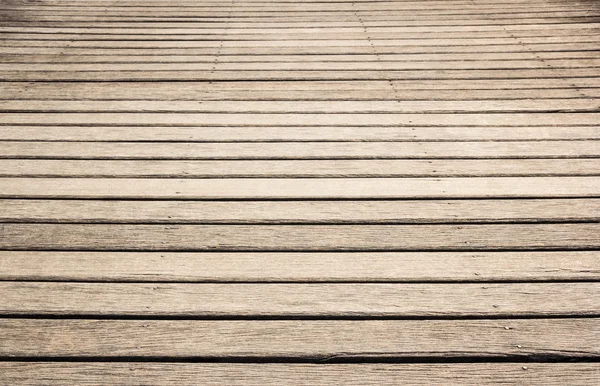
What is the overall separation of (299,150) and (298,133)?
0.41 feet

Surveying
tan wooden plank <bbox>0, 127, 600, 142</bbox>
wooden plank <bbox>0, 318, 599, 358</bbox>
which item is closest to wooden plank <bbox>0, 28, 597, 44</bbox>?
tan wooden plank <bbox>0, 127, 600, 142</bbox>

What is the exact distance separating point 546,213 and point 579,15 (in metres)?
2.19

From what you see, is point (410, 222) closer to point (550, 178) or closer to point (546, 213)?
point (546, 213)

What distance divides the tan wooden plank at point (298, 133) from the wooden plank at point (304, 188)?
0.27 metres

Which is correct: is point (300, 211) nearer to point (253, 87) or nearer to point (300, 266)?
point (300, 266)

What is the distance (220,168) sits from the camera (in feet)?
6.16

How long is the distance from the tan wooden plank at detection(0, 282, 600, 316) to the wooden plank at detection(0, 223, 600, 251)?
148 mm

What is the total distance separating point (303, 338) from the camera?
50.4 inches

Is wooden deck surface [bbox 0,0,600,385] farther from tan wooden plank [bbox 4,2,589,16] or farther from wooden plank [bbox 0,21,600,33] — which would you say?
tan wooden plank [bbox 4,2,589,16]

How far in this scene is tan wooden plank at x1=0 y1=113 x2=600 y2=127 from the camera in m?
2.14

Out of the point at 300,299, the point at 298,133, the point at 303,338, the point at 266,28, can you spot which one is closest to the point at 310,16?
the point at 266,28

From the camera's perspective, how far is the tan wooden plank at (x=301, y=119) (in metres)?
2.14

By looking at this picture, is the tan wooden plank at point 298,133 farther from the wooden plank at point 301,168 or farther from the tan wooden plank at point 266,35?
the tan wooden plank at point 266,35

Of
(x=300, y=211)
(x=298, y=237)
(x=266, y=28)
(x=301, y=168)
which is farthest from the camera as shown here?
(x=266, y=28)
